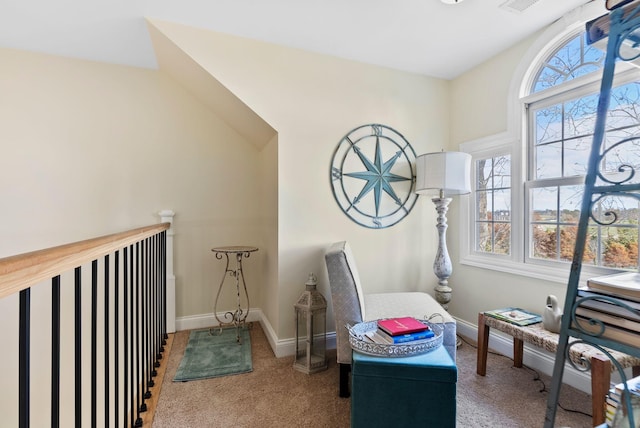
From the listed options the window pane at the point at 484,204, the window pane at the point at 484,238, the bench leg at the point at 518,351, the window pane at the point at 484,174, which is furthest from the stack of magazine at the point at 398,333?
the window pane at the point at 484,174

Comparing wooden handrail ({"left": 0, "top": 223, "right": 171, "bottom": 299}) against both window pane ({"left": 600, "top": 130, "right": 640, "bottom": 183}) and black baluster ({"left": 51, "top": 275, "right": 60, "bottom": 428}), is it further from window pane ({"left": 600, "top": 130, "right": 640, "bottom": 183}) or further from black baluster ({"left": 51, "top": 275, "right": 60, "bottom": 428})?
window pane ({"left": 600, "top": 130, "right": 640, "bottom": 183})

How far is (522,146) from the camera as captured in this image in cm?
237

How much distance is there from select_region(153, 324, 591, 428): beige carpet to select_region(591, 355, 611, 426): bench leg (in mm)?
268

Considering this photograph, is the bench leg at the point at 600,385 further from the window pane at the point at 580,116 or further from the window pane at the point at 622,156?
the window pane at the point at 580,116

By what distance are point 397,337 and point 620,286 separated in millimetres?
894

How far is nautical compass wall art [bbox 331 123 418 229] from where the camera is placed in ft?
8.58

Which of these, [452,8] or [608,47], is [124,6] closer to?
[452,8]

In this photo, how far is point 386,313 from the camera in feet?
6.52

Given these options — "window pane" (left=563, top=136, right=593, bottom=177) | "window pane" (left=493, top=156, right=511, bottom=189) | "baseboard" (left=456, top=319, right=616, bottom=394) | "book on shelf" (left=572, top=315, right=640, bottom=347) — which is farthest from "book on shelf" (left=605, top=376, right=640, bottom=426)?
"window pane" (left=493, top=156, right=511, bottom=189)

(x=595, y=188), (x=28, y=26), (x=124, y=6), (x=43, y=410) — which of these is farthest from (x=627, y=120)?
(x=43, y=410)

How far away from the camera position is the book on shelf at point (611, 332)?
79 centimetres

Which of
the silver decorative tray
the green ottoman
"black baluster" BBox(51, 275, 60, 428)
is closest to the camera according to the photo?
"black baluster" BBox(51, 275, 60, 428)

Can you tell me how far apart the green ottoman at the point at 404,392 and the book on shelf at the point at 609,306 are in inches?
25.5

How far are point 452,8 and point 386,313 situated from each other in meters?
2.04
